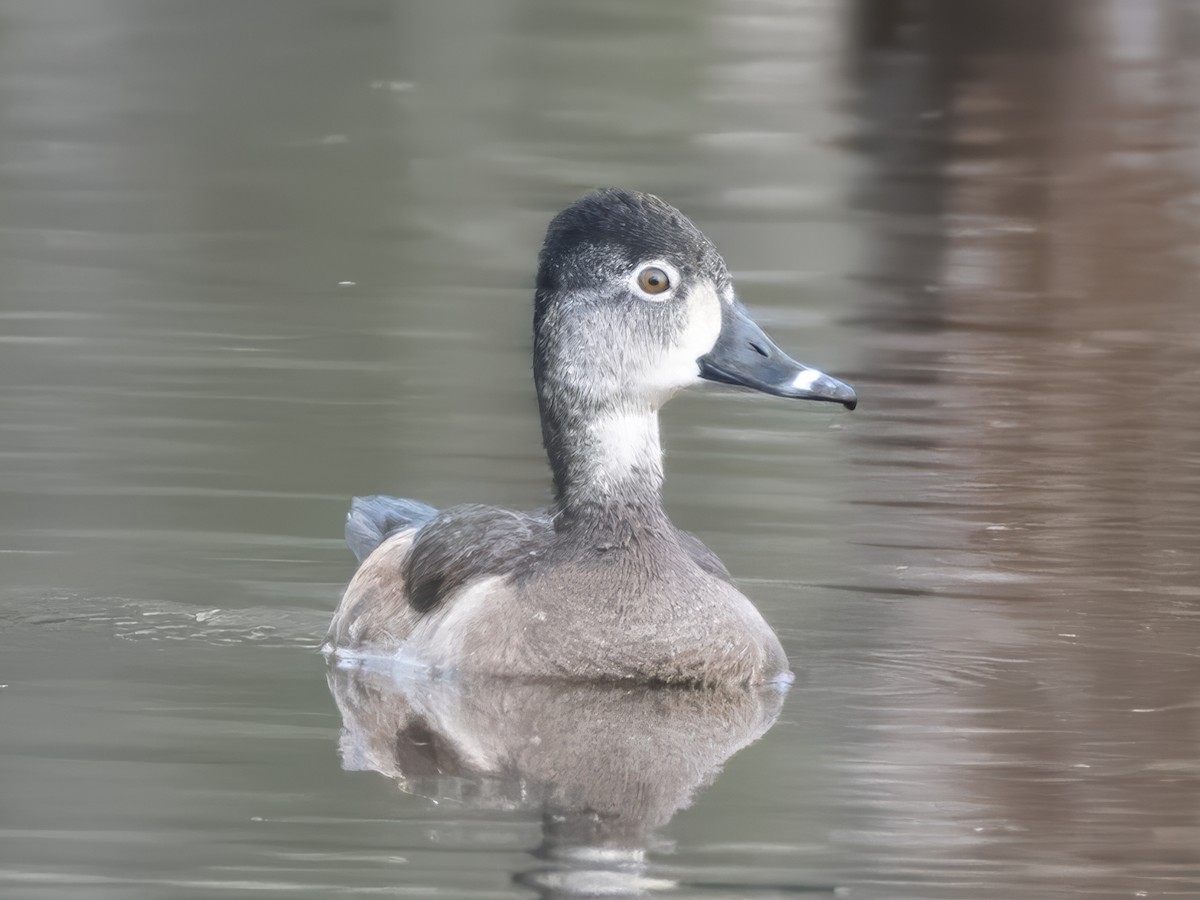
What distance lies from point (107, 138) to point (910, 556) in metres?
14.8

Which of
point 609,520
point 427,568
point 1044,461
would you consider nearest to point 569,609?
point 609,520

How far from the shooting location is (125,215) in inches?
778

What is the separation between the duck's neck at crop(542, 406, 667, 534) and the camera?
30.2 ft

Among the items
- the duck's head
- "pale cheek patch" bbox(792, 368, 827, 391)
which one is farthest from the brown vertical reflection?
the duck's head

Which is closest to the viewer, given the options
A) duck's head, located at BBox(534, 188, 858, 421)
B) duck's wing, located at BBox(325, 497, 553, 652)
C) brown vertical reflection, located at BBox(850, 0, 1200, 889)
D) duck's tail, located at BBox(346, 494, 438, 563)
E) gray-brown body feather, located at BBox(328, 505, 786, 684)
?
brown vertical reflection, located at BBox(850, 0, 1200, 889)

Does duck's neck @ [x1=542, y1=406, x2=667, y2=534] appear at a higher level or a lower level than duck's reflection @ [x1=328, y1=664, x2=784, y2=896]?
higher

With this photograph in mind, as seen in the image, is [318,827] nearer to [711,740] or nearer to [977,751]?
[711,740]

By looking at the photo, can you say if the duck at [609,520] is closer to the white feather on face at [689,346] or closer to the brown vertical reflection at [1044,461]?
the white feather on face at [689,346]

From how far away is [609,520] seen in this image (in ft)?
30.2

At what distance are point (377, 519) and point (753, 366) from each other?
1.97 metres

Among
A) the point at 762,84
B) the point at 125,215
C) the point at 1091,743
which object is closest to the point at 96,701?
the point at 1091,743

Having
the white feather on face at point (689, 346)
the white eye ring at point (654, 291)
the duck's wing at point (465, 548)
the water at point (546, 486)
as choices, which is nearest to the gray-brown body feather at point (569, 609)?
the duck's wing at point (465, 548)

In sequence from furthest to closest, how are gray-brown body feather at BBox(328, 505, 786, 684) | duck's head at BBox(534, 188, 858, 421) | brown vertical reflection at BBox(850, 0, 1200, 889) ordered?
duck's head at BBox(534, 188, 858, 421) < gray-brown body feather at BBox(328, 505, 786, 684) < brown vertical reflection at BBox(850, 0, 1200, 889)

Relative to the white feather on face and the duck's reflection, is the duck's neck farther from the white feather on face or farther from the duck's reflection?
the duck's reflection
